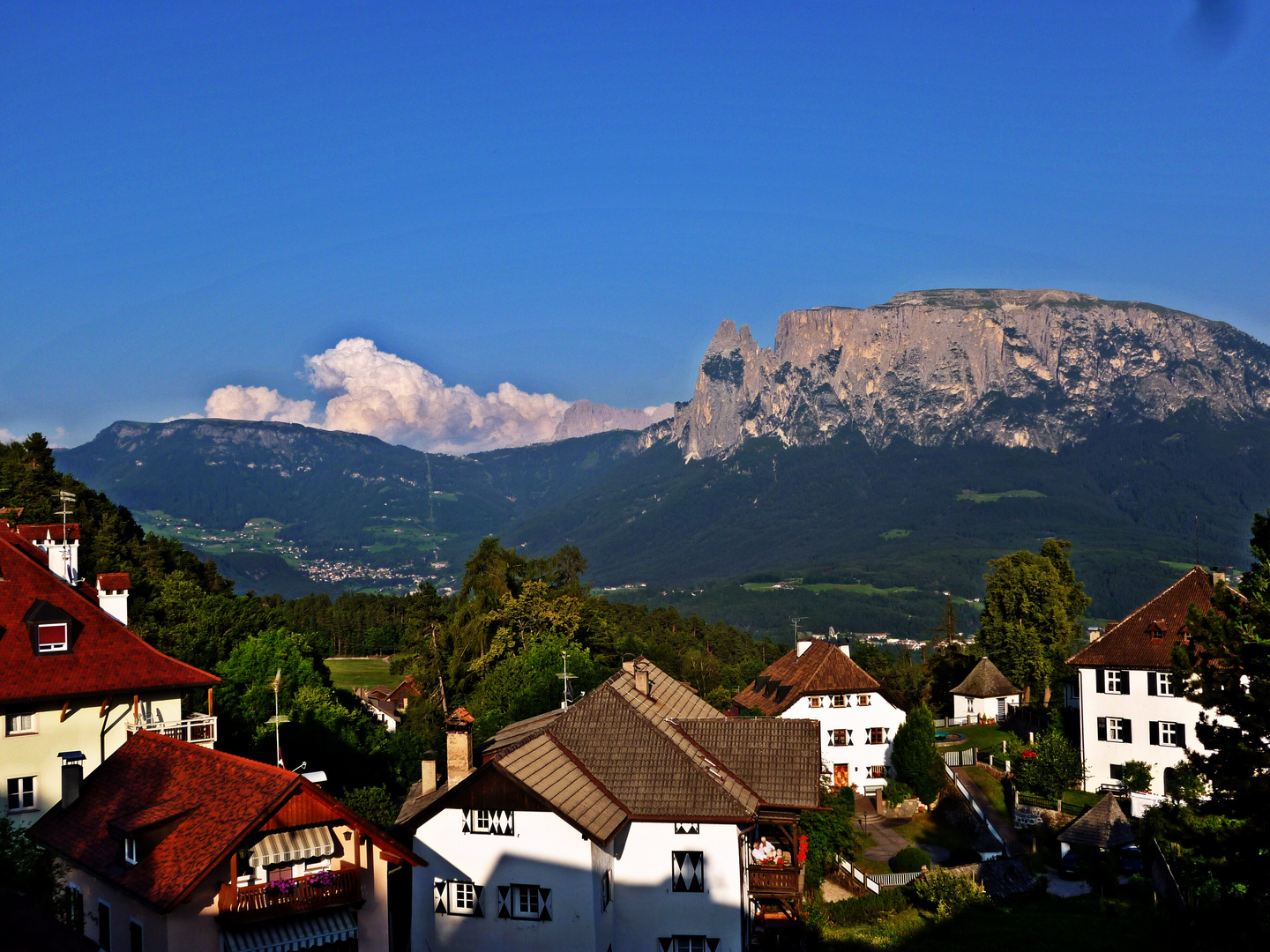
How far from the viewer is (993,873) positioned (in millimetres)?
40562

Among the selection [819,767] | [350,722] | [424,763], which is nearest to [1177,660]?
[819,767]

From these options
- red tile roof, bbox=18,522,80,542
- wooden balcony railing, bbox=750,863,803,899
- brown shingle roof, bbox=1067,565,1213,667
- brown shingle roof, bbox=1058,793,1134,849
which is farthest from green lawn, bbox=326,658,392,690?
wooden balcony railing, bbox=750,863,803,899

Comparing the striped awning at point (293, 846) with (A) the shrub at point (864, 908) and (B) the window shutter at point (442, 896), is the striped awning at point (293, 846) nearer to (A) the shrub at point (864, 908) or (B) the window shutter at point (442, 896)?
(B) the window shutter at point (442, 896)

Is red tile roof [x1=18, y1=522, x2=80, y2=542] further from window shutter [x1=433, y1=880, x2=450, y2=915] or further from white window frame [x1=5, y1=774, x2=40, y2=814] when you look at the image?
window shutter [x1=433, y1=880, x2=450, y2=915]

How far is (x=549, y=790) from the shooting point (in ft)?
103


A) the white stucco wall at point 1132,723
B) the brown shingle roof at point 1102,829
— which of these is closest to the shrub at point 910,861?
the brown shingle roof at point 1102,829

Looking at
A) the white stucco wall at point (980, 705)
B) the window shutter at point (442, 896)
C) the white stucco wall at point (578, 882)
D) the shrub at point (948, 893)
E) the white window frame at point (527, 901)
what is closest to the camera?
the white stucco wall at point (578, 882)

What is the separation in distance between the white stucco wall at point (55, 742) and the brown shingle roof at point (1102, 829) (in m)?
35.1

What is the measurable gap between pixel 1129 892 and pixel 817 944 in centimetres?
1215

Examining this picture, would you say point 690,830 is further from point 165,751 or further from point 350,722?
point 350,722

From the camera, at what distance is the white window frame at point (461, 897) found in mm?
31078

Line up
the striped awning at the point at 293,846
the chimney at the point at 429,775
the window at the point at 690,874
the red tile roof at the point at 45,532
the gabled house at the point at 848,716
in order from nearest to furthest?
the striped awning at the point at 293,846
the window at the point at 690,874
the chimney at the point at 429,775
the red tile roof at the point at 45,532
the gabled house at the point at 848,716

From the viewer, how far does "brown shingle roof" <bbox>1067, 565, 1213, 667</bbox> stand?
2135 inches

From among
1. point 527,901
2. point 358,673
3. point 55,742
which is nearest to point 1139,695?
point 527,901
